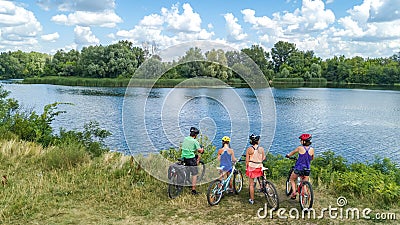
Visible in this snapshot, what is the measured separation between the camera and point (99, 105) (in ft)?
101

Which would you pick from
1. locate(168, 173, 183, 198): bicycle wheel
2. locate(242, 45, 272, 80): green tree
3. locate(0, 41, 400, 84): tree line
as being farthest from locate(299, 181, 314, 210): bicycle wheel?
locate(0, 41, 400, 84): tree line

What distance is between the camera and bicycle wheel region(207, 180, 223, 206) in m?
6.16

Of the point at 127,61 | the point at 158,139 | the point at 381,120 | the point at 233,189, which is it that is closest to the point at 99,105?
the point at 127,61

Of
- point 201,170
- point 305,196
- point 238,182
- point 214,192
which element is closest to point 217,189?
point 214,192

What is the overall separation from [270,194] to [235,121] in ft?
8.95

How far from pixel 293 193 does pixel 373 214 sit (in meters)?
1.34

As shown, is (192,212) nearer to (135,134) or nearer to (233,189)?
(233,189)

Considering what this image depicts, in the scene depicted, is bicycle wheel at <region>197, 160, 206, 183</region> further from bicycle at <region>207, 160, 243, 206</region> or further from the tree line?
the tree line

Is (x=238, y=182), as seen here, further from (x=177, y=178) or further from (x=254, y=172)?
(x=177, y=178)

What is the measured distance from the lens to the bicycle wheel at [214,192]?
6.16m

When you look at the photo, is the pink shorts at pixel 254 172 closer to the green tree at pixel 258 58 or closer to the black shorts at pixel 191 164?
the black shorts at pixel 191 164

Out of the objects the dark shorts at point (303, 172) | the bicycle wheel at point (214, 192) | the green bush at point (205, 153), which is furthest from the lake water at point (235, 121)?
the dark shorts at point (303, 172)

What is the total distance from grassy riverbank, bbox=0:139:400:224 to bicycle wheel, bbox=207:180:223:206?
132 millimetres

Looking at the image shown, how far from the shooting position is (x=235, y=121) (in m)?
8.57
